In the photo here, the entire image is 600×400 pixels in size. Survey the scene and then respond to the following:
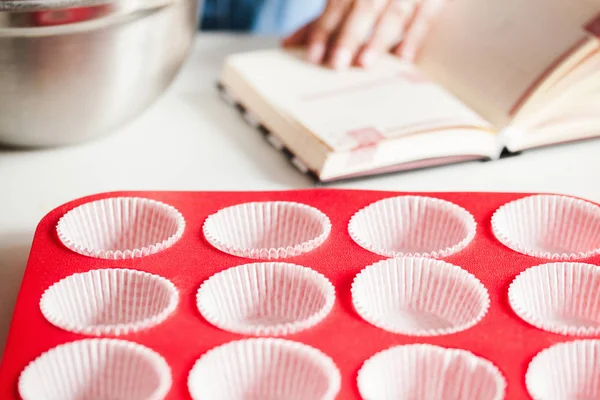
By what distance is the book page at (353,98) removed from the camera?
38.3 inches

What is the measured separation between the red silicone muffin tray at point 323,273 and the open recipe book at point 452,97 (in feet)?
0.35

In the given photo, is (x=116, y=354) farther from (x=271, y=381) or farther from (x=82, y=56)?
(x=82, y=56)

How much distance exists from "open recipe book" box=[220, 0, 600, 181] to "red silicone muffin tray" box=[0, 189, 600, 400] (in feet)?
0.35

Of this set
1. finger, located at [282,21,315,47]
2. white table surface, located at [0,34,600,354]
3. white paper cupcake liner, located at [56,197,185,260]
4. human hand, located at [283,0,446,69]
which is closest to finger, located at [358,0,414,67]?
human hand, located at [283,0,446,69]

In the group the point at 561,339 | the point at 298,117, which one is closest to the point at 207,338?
the point at 561,339

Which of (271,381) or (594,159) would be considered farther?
(594,159)

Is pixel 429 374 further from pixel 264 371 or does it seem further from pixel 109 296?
pixel 109 296

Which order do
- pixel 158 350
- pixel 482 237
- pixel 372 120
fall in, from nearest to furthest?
pixel 158 350 < pixel 482 237 < pixel 372 120

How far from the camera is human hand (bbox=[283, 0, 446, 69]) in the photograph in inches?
46.4

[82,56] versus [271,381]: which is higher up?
[82,56]

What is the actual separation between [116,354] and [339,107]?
0.49 m

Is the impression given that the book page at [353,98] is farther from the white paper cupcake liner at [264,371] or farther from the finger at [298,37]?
the white paper cupcake liner at [264,371]

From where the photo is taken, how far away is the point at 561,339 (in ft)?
2.17

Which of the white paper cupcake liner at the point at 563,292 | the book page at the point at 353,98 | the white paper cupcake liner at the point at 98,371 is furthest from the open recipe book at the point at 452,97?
the white paper cupcake liner at the point at 98,371
